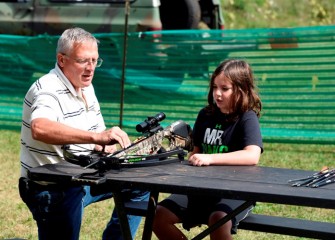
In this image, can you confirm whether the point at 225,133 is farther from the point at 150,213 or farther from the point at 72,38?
the point at 72,38

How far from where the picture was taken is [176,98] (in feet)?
35.6

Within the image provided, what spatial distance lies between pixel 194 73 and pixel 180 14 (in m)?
3.09

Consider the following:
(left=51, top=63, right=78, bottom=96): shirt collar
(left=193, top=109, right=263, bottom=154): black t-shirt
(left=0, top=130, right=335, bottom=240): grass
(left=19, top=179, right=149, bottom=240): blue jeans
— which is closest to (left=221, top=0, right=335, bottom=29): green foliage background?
(left=0, top=130, right=335, bottom=240): grass

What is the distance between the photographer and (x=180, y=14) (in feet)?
45.4

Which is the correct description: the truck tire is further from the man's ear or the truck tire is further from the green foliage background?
the man's ear

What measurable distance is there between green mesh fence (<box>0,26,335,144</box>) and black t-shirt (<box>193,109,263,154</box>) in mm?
4960

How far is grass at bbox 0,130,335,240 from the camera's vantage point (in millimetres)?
6316

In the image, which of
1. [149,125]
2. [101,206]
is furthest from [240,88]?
[101,206]

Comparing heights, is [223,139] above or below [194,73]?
below

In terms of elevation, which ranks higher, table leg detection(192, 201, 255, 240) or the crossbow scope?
the crossbow scope

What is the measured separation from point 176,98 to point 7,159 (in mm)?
2763

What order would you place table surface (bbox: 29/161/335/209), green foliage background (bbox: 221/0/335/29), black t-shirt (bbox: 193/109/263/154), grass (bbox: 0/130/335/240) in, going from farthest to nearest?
green foliage background (bbox: 221/0/335/29)
grass (bbox: 0/130/335/240)
black t-shirt (bbox: 193/109/263/154)
table surface (bbox: 29/161/335/209)

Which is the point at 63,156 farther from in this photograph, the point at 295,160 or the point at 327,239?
the point at 295,160

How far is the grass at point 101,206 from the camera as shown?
632 centimetres
